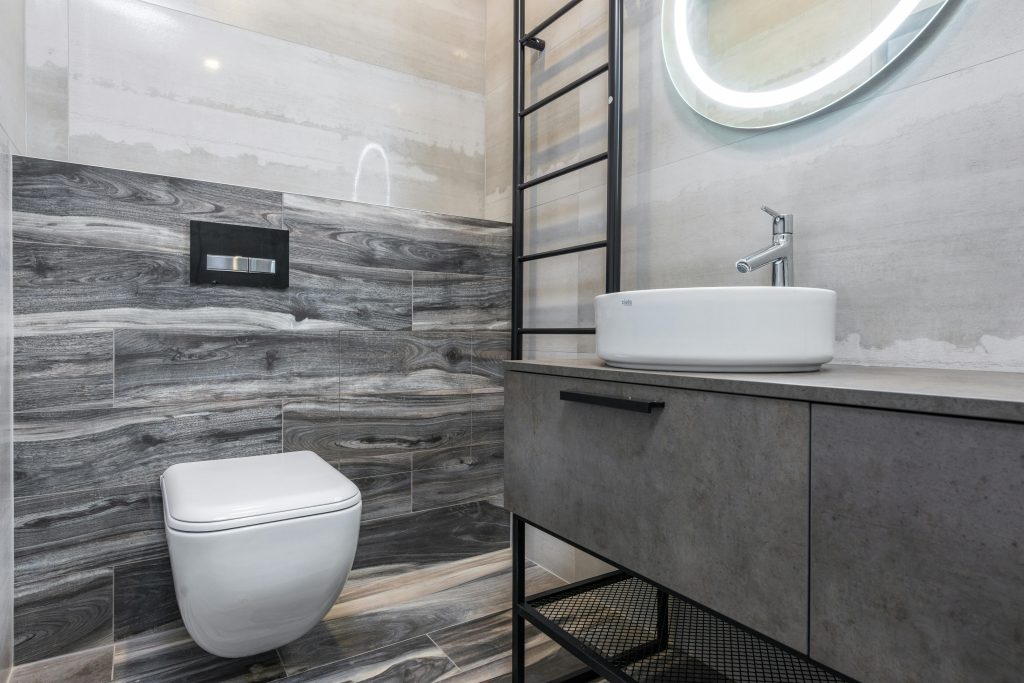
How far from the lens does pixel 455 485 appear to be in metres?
1.95

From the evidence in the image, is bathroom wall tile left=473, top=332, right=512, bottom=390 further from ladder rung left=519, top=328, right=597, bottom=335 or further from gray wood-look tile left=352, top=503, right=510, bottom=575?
gray wood-look tile left=352, top=503, right=510, bottom=575

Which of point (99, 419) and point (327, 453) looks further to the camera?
point (327, 453)

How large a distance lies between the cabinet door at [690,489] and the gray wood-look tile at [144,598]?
107cm

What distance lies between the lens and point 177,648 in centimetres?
140

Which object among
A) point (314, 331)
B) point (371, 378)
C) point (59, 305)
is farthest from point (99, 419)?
point (371, 378)

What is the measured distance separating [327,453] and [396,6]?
158 cm

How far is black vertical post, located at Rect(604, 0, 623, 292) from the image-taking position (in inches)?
57.6

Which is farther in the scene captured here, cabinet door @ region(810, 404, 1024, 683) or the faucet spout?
the faucet spout

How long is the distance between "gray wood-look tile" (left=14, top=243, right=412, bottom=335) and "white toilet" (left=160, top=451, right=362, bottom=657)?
0.51 m

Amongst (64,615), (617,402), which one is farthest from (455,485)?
(617,402)

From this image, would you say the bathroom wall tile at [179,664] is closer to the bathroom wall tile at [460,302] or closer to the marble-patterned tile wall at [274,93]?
the bathroom wall tile at [460,302]

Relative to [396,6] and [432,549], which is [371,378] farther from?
[396,6]

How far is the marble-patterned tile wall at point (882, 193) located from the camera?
0.87m

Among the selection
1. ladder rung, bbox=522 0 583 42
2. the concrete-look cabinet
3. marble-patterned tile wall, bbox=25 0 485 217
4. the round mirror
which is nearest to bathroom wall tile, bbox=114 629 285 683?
the concrete-look cabinet
